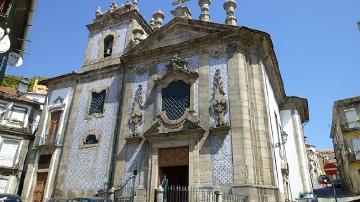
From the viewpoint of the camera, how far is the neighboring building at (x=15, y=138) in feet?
66.7

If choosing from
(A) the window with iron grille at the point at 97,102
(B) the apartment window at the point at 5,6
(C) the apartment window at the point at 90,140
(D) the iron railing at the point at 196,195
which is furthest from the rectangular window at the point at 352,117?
(B) the apartment window at the point at 5,6

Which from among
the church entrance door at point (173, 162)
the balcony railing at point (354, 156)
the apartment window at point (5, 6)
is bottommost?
the church entrance door at point (173, 162)

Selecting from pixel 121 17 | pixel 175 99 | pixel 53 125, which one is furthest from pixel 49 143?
pixel 121 17

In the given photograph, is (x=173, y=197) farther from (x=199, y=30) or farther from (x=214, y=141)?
(x=199, y=30)

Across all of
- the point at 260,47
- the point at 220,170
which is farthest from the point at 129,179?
the point at 260,47

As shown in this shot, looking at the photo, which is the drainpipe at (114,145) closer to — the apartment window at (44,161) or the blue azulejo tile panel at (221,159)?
the apartment window at (44,161)

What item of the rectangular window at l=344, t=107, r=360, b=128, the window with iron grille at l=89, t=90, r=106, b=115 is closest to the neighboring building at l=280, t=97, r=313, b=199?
the rectangular window at l=344, t=107, r=360, b=128

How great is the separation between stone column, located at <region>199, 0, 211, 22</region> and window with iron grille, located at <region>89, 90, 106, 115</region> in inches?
272

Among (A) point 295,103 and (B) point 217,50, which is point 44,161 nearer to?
(B) point 217,50

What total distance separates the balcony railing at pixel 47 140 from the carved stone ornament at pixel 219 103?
956 cm

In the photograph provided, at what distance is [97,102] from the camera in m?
18.1

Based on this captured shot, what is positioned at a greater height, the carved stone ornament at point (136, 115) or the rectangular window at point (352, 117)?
the rectangular window at point (352, 117)

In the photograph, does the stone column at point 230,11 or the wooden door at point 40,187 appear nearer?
the stone column at point 230,11

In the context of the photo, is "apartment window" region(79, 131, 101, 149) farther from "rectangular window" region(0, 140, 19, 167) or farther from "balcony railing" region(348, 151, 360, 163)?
"balcony railing" region(348, 151, 360, 163)
